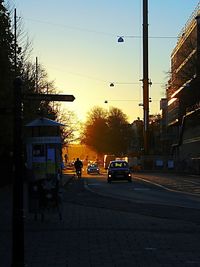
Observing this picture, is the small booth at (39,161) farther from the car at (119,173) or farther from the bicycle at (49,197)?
the car at (119,173)

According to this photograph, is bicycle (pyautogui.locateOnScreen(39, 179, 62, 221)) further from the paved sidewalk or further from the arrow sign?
the arrow sign

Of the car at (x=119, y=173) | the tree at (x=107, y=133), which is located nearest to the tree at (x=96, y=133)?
the tree at (x=107, y=133)

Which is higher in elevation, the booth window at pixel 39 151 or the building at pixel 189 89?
the building at pixel 189 89

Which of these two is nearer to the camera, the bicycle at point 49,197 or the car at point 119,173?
the bicycle at point 49,197

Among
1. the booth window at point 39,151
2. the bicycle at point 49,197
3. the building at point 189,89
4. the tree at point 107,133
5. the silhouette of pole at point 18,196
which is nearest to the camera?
the silhouette of pole at point 18,196

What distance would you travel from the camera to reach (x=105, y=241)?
1205 centimetres

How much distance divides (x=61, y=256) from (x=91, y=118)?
453ft

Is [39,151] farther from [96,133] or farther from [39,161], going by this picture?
[96,133]

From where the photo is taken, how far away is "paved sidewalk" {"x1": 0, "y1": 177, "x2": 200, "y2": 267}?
9.79 meters

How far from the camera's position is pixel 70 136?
101812mm

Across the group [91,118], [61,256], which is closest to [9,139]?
[61,256]

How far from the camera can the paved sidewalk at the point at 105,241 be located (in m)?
9.79

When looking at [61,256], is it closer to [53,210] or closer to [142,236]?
[142,236]

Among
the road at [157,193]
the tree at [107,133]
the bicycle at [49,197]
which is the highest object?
the tree at [107,133]
